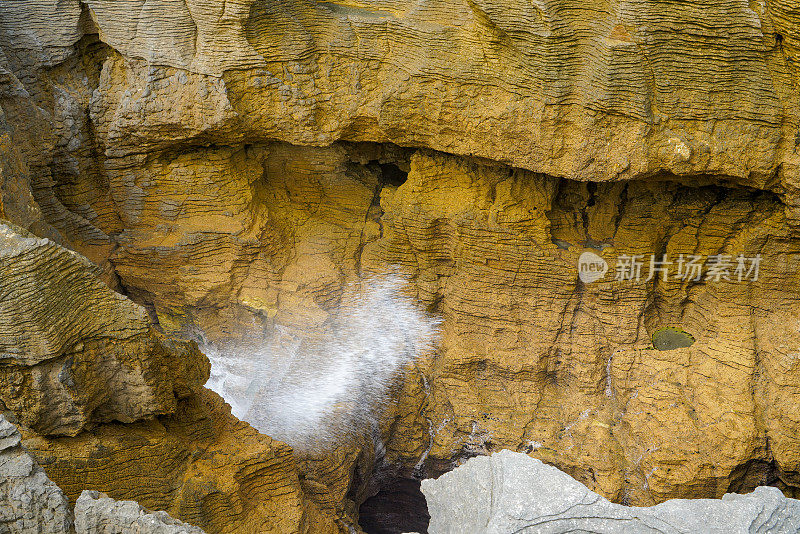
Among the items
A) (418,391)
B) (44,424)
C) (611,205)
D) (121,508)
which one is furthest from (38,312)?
(611,205)

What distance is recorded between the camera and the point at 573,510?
3.09m

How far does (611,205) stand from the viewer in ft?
20.3

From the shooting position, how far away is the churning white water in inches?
264

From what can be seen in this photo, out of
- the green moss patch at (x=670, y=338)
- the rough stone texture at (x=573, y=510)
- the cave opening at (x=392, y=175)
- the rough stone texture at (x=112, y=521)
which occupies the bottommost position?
the green moss patch at (x=670, y=338)

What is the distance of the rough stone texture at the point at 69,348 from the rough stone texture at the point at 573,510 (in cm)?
226

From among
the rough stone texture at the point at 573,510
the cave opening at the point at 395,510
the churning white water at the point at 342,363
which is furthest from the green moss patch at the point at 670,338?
the rough stone texture at the point at 573,510

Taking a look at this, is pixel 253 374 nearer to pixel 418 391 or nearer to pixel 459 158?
pixel 418 391

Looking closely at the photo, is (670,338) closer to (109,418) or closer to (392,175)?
(392,175)

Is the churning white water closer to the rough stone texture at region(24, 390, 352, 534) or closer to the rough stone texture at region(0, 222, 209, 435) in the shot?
the rough stone texture at region(24, 390, 352, 534)

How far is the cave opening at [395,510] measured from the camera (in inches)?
289

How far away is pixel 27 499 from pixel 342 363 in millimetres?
3958

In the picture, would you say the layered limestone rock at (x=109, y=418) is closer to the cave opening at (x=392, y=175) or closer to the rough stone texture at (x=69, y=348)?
the rough stone texture at (x=69, y=348)

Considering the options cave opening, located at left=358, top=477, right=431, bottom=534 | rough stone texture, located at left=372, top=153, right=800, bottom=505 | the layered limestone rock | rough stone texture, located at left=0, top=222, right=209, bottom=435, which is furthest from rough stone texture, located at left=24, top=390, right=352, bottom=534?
rough stone texture, located at left=372, top=153, right=800, bottom=505

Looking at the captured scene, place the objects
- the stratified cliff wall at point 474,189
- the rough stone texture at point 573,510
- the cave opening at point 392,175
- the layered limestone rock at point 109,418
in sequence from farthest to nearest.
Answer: the cave opening at point 392,175 < the stratified cliff wall at point 474,189 < the layered limestone rock at point 109,418 < the rough stone texture at point 573,510
